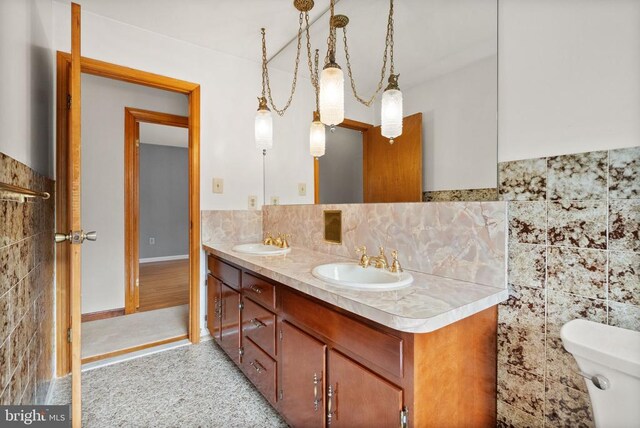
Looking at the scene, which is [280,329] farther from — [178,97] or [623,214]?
[178,97]

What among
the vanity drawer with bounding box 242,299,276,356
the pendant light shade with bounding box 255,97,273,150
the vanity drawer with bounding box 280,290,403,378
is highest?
the pendant light shade with bounding box 255,97,273,150

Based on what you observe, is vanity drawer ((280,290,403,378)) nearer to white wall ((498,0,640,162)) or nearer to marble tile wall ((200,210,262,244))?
white wall ((498,0,640,162))

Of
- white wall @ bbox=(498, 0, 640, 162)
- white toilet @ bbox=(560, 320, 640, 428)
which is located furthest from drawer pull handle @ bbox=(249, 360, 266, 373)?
white wall @ bbox=(498, 0, 640, 162)

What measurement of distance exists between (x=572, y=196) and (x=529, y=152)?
0.21 metres

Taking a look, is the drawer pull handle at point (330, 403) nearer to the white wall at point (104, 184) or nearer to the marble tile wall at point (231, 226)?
the marble tile wall at point (231, 226)

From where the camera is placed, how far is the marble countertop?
80 cm

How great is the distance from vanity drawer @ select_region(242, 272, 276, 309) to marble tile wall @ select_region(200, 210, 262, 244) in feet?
2.78

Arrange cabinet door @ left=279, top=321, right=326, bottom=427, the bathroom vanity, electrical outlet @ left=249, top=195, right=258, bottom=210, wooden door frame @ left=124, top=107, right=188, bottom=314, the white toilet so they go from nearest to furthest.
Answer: the white toilet
the bathroom vanity
cabinet door @ left=279, top=321, right=326, bottom=427
electrical outlet @ left=249, top=195, right=258, bottom=210
wooden door frame @ left=124, top=107, right=188, bottom=314

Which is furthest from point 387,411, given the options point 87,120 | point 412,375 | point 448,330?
point 87,120

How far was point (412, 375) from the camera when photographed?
0.81m

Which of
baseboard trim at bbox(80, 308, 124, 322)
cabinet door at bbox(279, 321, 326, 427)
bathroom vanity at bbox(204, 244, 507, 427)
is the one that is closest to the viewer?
bathroom vanity at bbox(204, 244, 507, 427)

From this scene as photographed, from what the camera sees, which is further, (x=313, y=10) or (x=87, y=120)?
(x=87, y=120)

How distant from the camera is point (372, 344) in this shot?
2.99 feet

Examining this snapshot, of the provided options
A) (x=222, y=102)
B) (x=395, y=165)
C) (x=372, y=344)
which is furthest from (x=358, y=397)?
(x=222, y=102)
